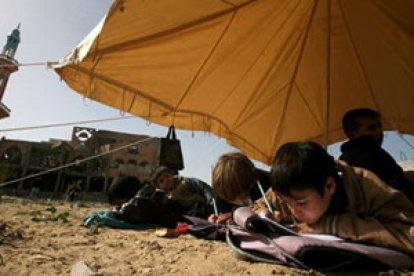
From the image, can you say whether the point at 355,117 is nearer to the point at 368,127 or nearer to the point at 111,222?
the point at 368,127

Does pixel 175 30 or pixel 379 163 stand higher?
pixel 175 30

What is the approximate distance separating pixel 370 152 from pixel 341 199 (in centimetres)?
78

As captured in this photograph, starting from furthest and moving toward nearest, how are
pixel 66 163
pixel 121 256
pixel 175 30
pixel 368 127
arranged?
pixel 66 163 < pixel 175 30 < pixel 368 127 < pixel 121 256

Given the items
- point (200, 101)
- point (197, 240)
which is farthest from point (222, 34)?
point (197, 240)

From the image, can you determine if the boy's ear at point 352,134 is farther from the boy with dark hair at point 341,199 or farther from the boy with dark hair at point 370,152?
the boy with dark hair at point 341,199

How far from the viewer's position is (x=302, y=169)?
56.9 inches

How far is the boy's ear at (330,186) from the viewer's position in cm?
151

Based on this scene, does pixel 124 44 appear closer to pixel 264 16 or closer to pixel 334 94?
pixel 264 16

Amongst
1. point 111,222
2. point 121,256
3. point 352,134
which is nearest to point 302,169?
point 121,256

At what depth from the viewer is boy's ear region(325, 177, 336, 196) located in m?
1.51

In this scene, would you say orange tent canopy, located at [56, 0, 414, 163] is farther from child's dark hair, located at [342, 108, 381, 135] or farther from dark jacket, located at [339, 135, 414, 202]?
dark jacket, located at [339, 135, 414, 202]

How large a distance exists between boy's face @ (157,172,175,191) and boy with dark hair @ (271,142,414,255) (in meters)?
2.66

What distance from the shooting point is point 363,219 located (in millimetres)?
1480

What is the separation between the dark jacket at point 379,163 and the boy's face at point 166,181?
7.95ft
